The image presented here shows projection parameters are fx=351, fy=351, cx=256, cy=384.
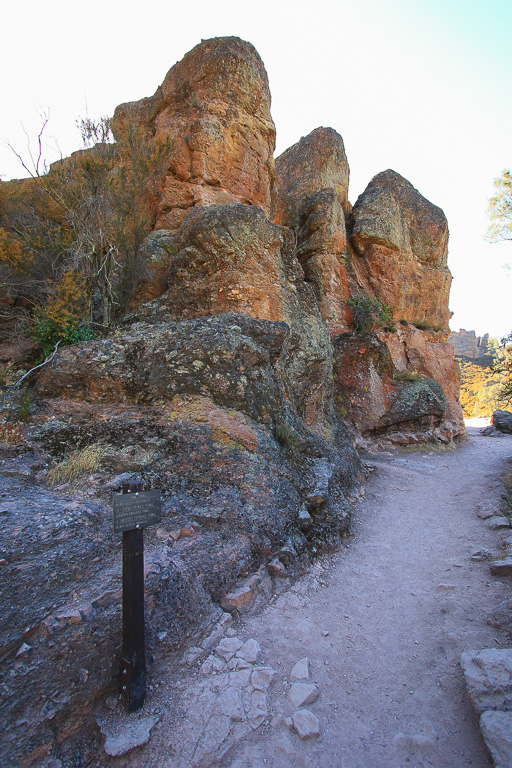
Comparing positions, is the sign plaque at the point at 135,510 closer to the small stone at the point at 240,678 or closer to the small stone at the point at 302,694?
the small stone at the point at 240,678

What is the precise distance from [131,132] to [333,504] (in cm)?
1053

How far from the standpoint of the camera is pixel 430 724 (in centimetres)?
272

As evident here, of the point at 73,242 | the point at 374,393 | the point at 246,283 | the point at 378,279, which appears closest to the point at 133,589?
the point at 246,283

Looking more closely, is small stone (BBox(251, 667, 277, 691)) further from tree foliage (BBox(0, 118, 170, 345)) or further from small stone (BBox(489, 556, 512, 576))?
tree foliage (BBox(0, 118, 170, 345))

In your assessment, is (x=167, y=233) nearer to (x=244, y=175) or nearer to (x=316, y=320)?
(x=244, y=175)

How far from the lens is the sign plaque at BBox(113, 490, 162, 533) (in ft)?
9.43

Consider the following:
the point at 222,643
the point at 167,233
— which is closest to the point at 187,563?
the point at 222,643

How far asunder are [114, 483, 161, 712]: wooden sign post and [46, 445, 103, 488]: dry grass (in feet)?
6.87

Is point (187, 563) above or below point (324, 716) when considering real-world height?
above

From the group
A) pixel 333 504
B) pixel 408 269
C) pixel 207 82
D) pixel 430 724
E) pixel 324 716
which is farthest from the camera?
pixel 408 269

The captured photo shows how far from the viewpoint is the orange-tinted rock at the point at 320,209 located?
13922 millimetres

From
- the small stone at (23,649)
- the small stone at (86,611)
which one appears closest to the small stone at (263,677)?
the small stone at (86,611)

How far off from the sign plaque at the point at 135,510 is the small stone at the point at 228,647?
1.59 m

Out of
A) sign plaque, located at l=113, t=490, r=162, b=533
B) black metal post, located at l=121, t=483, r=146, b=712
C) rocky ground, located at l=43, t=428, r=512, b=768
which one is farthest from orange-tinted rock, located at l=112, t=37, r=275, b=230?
rocky ground, located at l=43, t=428, r=512, b=768
